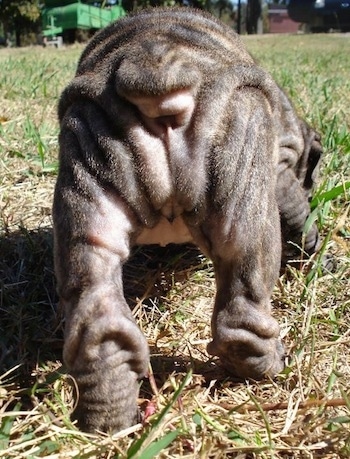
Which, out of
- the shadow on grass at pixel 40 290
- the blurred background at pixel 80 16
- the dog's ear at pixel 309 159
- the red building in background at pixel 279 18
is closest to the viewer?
the shadow on grass at pixel 40 290

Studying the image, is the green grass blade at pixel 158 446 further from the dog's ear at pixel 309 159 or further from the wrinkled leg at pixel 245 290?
the dog's ear at pixel 309 159

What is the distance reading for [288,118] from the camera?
8.56 ft

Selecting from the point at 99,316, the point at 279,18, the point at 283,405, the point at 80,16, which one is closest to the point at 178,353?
the point at 283,405

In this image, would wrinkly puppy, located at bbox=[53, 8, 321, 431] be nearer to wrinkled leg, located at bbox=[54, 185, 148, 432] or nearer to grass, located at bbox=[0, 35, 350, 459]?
wrinkled leg, located at bbox=[54, 185, 148, 432]

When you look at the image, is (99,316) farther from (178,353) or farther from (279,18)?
(279,18)

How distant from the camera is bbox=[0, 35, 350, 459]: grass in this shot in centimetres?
170

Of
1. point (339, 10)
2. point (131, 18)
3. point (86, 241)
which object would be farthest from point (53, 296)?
point (339, 10)

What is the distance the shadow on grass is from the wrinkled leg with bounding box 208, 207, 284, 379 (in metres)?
0.21

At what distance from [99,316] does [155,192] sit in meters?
0.36

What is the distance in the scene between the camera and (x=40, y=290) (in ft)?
8.60

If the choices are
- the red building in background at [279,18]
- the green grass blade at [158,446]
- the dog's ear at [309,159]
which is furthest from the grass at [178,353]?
the red building in background at [279,18]

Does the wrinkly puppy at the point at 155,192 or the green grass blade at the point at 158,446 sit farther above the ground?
the wrinkly puppy at the point at 155,192

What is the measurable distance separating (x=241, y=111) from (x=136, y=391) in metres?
0.81

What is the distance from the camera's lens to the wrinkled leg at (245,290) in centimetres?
185
